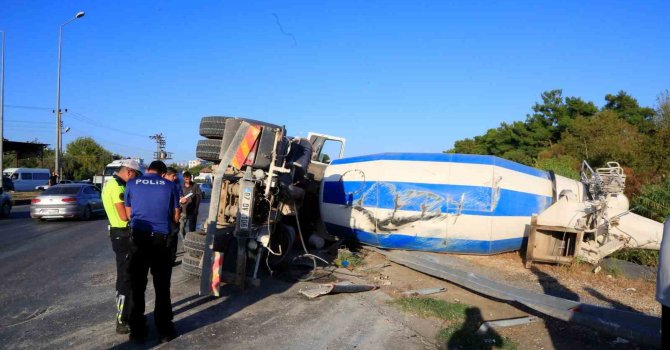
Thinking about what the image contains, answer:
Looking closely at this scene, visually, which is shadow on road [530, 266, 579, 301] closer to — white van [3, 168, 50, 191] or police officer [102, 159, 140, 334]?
police officer [102, 159, 140, 334]

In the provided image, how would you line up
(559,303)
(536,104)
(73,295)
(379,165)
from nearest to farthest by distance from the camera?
(559,303) → (73,295) → (379,165) → (536,104)

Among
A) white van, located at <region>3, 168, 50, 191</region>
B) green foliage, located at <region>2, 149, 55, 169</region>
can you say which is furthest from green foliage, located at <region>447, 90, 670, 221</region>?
green foliage, located at <region>2, 149, 55, 169</region>

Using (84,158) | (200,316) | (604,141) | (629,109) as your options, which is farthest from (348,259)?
(84,158)

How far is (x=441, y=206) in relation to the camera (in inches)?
352

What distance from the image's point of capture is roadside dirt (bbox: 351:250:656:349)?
17.3ft

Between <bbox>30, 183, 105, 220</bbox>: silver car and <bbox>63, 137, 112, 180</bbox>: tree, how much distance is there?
43.4m

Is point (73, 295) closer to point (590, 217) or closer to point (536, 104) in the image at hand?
point (590, 217)

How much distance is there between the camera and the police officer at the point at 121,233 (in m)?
5.20

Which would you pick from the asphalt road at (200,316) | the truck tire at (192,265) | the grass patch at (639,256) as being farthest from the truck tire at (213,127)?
the grass patch at (639,256)

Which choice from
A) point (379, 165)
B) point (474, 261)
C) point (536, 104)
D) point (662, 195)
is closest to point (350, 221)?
point (379, 165)

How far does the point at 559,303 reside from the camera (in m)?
5.77

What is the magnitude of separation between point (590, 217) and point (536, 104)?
3772 centimetres

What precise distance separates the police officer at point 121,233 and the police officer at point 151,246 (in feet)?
0.58

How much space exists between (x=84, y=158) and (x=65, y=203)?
50.1m
